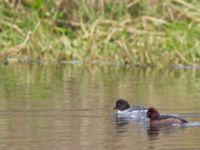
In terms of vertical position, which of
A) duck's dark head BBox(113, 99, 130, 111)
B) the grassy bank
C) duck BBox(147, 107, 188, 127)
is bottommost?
duck BBox(147, 107, 188, 127)

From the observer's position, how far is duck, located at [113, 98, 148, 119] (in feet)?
55.3

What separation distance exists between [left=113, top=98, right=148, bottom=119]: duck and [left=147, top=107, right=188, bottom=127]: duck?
55 centimetres

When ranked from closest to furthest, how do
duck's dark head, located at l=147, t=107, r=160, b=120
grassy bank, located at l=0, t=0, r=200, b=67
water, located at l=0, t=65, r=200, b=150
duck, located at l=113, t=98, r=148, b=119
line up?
water, located at l=0, t=65, r=200, b=150, duck's dark head, located at l=147, t=107, r=160, b=120, duck, located at l=113, t=98, r=148, b=119, grassy bank, located at l=0, t=0, r=200, b=67

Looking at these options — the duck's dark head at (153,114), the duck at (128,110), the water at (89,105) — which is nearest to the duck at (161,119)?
the duck's dark head at (153,114)

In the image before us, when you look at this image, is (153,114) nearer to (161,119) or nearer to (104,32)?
(161,119)

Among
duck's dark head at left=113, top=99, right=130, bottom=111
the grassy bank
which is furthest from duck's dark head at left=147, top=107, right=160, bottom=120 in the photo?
the grassy bank

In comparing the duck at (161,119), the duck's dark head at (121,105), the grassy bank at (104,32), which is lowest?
the duck at (161,119)

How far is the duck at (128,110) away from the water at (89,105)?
0.51ft

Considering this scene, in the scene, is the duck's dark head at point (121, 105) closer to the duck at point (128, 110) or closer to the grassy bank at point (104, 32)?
the duck at point (128, 110)

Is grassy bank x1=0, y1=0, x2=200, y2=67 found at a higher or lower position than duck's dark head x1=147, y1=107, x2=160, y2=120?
higher

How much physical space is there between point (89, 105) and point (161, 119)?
8.04 feet

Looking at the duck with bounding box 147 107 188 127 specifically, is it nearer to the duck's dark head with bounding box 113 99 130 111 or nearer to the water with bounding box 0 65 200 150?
the water with bounding box 0 65 200 150

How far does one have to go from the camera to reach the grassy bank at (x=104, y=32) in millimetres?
27484

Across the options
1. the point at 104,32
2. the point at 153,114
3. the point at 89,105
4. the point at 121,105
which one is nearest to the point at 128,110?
the point at 121,105
